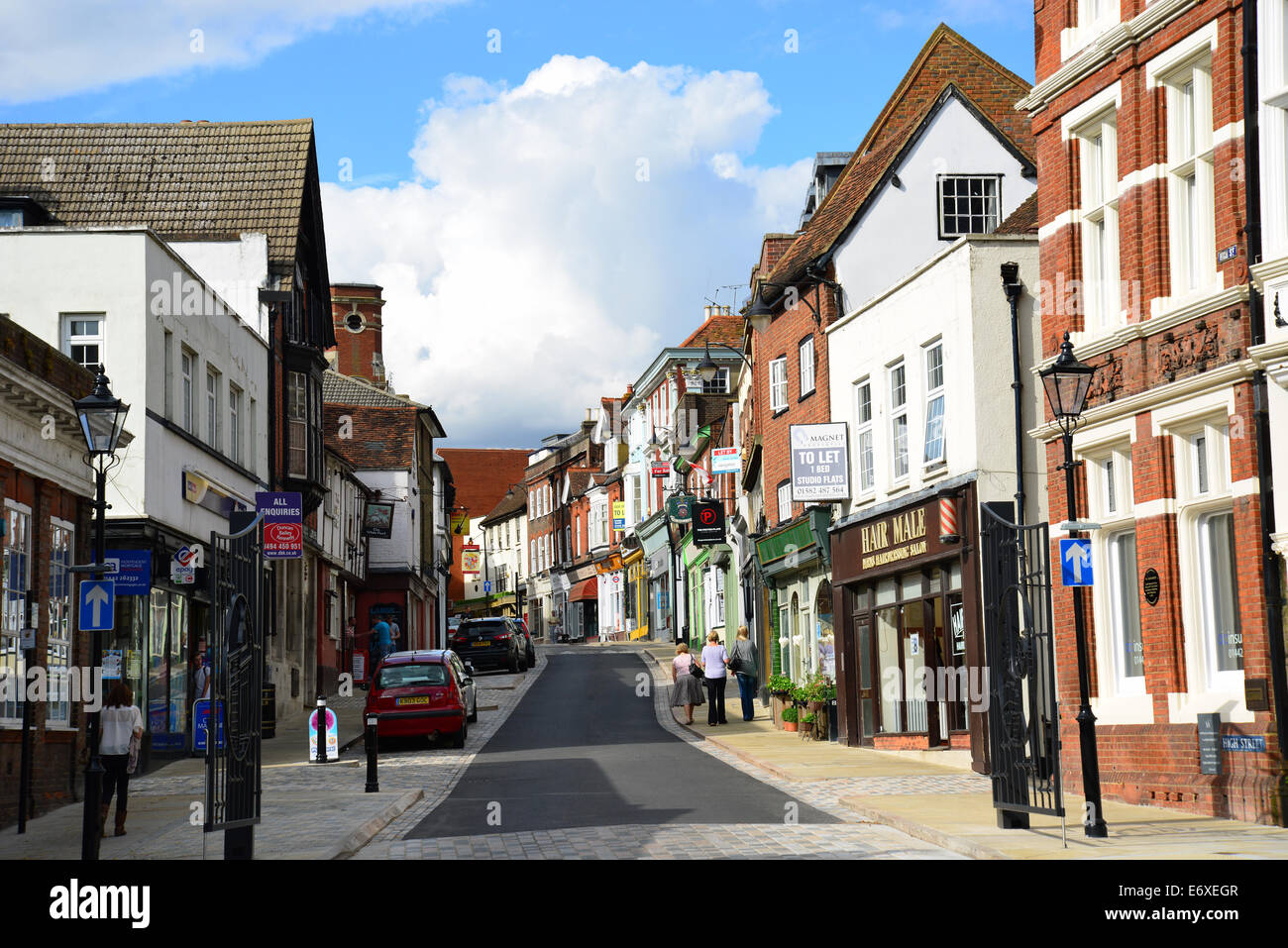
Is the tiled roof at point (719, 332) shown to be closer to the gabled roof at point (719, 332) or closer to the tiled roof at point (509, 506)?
the gabled roof at point (719, 332)

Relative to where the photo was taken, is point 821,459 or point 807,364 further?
point 807,364

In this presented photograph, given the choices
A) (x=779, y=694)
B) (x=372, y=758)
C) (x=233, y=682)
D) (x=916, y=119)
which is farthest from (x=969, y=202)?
(x=233, y=682)

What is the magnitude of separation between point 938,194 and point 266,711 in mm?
16170

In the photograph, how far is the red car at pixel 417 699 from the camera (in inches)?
1046

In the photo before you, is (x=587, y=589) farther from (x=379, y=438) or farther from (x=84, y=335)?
(x=84, y=335)

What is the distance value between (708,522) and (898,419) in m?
17.7

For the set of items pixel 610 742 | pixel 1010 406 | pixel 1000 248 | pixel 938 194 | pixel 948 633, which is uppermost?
pixel 938 194

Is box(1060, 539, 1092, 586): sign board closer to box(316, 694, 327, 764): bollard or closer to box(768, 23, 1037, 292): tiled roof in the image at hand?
box(316, 694, 327, 764): bollard

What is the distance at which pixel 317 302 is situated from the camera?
1545 inches

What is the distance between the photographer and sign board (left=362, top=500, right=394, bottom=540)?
52.4m

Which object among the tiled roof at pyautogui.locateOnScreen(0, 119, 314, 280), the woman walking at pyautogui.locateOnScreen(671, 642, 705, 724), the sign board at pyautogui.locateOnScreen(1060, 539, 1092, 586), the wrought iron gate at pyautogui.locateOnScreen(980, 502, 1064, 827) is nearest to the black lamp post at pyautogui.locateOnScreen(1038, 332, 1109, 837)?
the sign board at pyautogui.locateOnScreen(1060, 539, 1092, 586)

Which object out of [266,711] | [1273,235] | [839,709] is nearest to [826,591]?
[839,709]

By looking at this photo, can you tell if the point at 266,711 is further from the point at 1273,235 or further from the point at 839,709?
the point at 1273,235

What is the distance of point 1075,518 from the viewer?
563 inches
